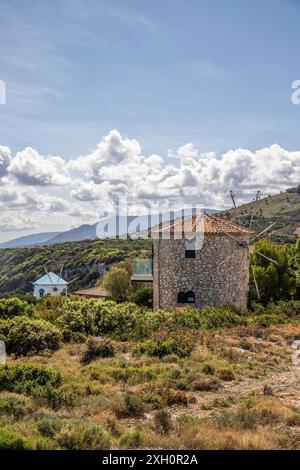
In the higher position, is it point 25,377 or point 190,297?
point 25,377

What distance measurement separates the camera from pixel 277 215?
356 ft

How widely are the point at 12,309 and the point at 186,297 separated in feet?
31.1

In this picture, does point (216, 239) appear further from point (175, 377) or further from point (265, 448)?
point (265, 448)

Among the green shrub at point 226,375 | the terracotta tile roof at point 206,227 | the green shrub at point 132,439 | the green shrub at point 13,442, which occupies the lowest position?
the green shrub at point 226,375

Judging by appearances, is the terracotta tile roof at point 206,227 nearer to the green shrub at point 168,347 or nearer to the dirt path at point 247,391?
the green shrub at point 168,347

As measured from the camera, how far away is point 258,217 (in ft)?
349

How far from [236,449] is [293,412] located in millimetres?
2658

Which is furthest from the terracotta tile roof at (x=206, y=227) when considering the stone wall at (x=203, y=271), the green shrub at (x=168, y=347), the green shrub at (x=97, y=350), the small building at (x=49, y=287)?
the small building at (x=49, y=287)

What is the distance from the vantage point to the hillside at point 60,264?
73.1 meters

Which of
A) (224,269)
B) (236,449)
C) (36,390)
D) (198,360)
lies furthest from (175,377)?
(224,269)

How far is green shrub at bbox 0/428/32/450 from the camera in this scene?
7.42 meters

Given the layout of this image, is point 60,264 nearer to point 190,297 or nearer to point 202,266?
point 190,297

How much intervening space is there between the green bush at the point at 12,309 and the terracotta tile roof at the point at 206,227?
8.40 meters

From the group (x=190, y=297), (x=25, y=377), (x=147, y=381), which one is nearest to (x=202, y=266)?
(x=190, y=297)
